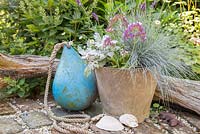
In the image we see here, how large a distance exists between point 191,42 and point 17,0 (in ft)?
5.46

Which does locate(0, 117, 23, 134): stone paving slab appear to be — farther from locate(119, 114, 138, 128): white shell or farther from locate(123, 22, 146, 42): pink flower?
locate(123, 22, 146, 42): pink flower

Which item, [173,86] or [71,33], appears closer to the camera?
[173,86]

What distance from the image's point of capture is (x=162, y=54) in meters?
1.94

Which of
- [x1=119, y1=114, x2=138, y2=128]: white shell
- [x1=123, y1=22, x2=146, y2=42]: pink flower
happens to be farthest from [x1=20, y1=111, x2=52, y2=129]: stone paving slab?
[x1=123, y1=22, x2=146, y2=42]: pink flower

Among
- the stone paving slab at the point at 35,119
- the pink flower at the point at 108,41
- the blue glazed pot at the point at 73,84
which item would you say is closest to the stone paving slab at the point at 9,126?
the stone paving slab at the point at 35,119

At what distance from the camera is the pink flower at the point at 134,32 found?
1827 millimetres

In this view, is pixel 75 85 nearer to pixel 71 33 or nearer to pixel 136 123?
pixel 136 123

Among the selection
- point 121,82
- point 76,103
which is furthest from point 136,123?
point 76,103

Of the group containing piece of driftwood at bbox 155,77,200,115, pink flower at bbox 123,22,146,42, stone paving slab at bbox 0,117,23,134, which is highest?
pink flower at bbox 123,22,146,42

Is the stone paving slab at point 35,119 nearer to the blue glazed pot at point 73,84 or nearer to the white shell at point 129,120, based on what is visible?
the blue glazed pot at point 73,84

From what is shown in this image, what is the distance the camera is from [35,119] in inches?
79.4

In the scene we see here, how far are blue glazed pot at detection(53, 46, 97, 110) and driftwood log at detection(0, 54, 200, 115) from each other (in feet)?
0.97

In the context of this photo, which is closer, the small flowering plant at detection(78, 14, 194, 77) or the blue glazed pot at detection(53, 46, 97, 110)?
the small flowering plant at detection(78, 14, 194, 77)

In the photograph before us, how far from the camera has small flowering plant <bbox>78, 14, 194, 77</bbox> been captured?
1885mm
